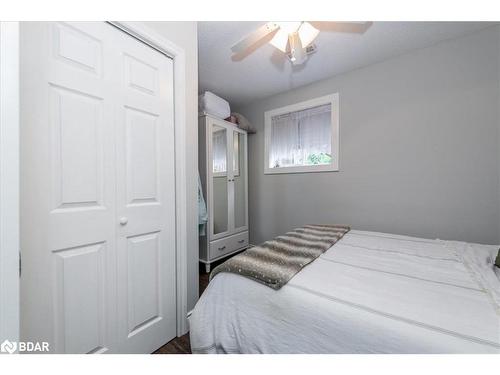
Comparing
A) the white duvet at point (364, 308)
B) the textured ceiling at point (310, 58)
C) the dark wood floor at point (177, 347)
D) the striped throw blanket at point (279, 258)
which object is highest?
the textured ceiling at point (310, 58)

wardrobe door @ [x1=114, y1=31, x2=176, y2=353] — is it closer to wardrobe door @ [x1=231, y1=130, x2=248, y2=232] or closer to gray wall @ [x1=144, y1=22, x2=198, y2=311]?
gray wall @ [x1=144, y1=22, x2=198, y2=311]

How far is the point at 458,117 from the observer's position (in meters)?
1.82

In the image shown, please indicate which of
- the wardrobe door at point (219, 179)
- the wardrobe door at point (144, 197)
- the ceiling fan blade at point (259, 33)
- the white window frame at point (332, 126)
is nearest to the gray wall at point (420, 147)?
the white window frame at point (332, 126)

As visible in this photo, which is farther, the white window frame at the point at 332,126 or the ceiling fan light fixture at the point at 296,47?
the white window frame at the point at 332,126

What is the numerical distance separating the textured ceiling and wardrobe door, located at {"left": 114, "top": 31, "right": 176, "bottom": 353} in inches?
30.4

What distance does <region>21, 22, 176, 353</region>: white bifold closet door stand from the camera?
86 centimetres

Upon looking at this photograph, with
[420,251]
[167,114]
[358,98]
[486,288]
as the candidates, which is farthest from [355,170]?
[167,114]

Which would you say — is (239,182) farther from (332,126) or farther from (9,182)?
(9,182)

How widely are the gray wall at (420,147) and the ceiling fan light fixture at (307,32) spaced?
3.56 feet

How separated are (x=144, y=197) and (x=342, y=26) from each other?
1980 millimetres

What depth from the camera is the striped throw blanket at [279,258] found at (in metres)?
1.01

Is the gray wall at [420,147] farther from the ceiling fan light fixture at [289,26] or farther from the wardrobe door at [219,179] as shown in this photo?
the ceiling fan light fixture at [289,26]

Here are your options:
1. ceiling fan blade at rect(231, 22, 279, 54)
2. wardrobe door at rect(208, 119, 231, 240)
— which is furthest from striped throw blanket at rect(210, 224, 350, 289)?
ceiling fan blade at rect(231, 22, 279, 54)
